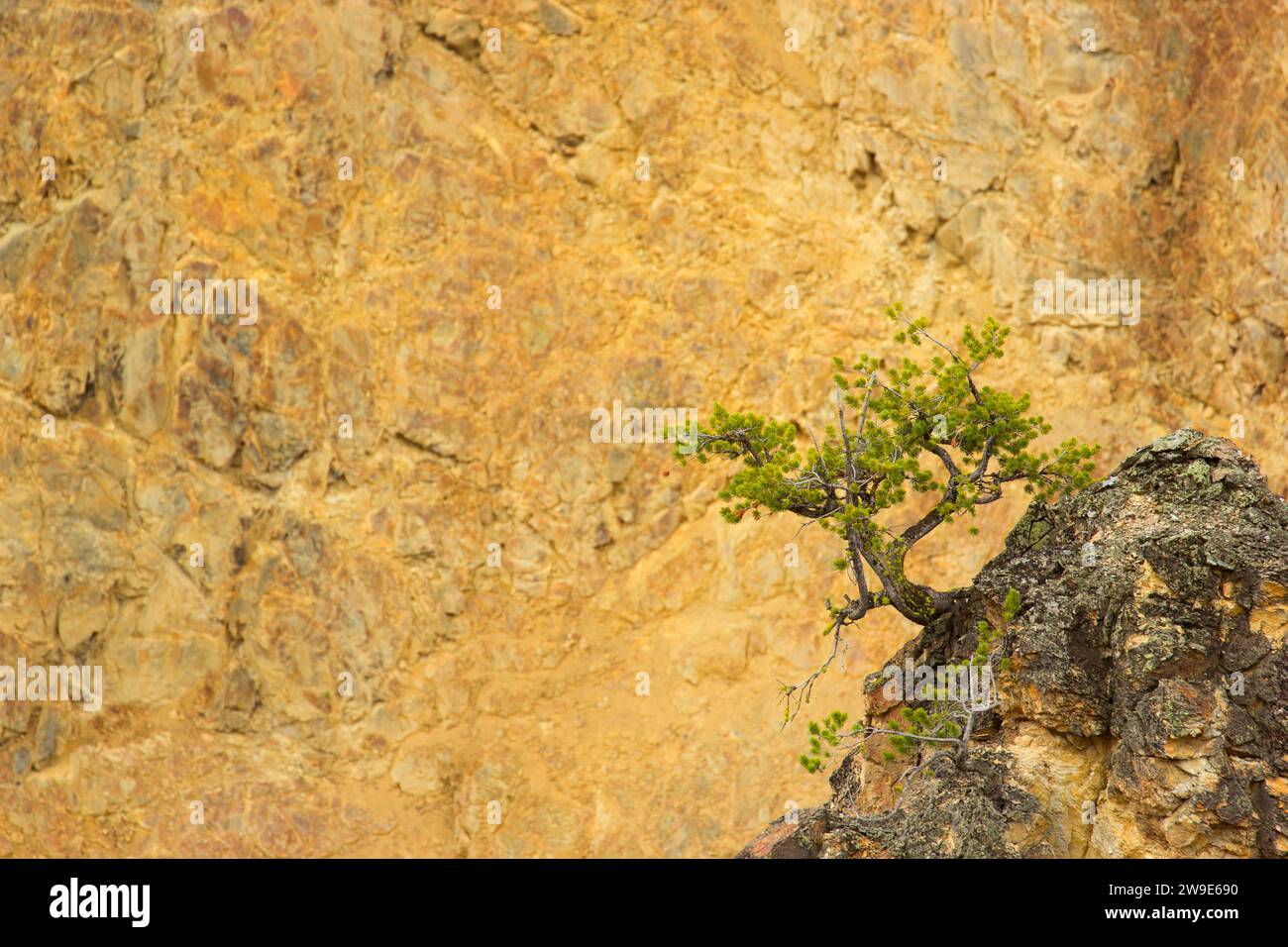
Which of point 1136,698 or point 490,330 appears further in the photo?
point 490,330

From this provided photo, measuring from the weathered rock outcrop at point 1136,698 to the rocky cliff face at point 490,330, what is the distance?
18.1 meters

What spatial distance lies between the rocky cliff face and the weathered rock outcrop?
18.1m

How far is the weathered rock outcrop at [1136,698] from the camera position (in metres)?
12.9

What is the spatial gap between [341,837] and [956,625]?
2031cm

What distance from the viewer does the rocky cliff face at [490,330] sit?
32.9 meters

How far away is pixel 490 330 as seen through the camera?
34.2 m

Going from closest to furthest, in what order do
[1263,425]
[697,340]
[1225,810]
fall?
[1225,810] → [1263,425] → [697,340]

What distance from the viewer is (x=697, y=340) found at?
34281 millimetres

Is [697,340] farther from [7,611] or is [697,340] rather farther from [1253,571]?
[1253,571]

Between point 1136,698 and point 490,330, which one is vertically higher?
point 490,330

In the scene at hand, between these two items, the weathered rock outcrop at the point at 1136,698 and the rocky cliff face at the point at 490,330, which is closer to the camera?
the weathered rock outcrop at the point at 1136,698

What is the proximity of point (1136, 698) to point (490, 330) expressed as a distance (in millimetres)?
22877

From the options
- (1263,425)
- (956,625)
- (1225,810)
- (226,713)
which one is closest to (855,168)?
(1263,425)

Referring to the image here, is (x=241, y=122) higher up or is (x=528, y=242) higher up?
(x=241, y=122)
